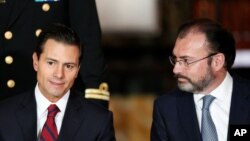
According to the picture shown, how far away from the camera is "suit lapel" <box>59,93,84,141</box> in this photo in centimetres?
310

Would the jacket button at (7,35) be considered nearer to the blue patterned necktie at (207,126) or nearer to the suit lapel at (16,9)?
the suit lapel at (16,9)

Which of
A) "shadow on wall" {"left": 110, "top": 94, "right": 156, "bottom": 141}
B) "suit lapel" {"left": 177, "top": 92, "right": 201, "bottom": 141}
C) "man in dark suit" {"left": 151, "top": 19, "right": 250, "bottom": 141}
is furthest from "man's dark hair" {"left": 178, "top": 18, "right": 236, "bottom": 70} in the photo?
"shadow on wall" {"left": 110, "top": 94, "right": 156, "bottom": 141}

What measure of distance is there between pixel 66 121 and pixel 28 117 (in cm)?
14

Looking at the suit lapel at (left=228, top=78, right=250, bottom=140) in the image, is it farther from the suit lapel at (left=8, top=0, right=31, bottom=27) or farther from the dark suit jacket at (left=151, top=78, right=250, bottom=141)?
the suit lapel at (left=8, top=0, right=31, bottom=27)

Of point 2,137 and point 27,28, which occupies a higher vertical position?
point 27,28

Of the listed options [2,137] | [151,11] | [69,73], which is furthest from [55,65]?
[151,11]

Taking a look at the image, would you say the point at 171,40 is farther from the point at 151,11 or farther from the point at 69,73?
the point at 69,73

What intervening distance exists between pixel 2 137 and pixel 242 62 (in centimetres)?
317

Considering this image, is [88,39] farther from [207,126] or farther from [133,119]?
[133,119]

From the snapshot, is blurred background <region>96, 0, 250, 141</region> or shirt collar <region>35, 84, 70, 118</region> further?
blurred background <region>96, 0, 250, 141</region>

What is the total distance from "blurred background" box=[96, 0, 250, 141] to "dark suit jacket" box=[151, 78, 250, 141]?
8.15ft

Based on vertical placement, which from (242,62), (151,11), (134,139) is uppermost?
(151,11)

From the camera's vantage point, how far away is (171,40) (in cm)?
605

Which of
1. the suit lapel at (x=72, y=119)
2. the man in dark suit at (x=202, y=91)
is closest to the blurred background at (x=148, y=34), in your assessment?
the man in dark suit at (x=202, y=91)
